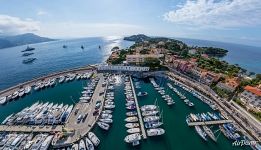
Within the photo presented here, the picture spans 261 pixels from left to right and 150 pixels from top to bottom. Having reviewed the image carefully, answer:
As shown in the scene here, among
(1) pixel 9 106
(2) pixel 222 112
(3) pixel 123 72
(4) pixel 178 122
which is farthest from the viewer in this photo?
(3) pixel 123 72

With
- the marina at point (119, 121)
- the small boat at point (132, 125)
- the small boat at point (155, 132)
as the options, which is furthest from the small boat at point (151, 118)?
the small boat at point (155, 132)

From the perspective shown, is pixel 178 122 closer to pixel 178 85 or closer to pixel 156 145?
pixel 156 145

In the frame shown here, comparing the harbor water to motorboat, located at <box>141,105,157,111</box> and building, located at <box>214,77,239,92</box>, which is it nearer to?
motorboat, located at <box>141,105,157,111</box>

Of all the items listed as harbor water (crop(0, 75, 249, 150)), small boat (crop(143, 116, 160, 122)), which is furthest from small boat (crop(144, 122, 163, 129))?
harbor water (crop(0, 75, 249, 150))

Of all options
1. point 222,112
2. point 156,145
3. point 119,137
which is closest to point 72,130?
point 119,137

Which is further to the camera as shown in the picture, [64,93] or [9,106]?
[64,93]

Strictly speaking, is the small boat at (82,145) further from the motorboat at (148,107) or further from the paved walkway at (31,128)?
the motorboat at (148,107)

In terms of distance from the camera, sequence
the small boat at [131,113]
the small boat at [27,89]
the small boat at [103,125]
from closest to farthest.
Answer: the small boat at [103,125]
the small boat at [131,113]
the small boat at [27,89]

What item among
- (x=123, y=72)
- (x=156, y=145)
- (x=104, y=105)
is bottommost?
(x=156, y=145)
